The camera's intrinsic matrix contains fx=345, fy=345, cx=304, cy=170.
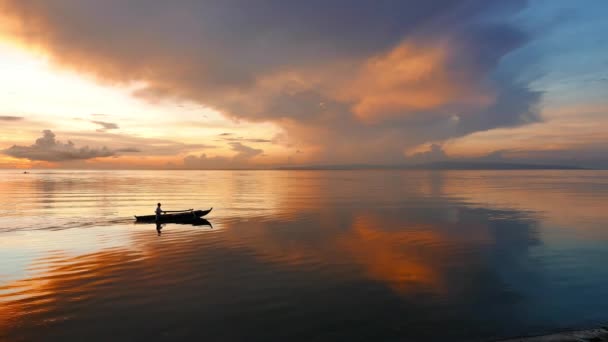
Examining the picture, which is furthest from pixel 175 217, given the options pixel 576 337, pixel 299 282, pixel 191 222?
pixel 576 337

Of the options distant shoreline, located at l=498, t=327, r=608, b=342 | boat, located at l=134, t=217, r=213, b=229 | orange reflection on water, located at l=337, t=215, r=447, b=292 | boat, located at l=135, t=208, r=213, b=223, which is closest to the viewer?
distant shoreline, located at l=498, t=327, r=608, b=342

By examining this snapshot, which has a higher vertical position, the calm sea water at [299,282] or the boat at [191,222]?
the boat at [191,222]

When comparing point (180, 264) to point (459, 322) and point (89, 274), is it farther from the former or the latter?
point (459, 322)

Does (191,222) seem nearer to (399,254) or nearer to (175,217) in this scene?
(175,217)

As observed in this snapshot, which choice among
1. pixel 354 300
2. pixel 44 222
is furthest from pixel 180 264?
pixel 44 222

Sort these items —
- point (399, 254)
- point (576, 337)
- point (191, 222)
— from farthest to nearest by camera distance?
point (191, 222) → point (399, 254) → point (576, 337)

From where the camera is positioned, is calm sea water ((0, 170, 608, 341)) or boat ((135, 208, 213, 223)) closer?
calm sea water ((0, 170, 608, 341))

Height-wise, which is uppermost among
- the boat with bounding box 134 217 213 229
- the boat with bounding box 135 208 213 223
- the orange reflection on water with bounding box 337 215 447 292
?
the boat with bounding box 135 208 213 223


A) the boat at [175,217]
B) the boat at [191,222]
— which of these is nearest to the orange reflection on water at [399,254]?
the boat at [191,222]

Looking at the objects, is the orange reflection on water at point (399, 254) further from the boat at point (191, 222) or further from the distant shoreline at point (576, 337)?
the boat at point (191, 222)

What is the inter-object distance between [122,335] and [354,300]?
495 inches

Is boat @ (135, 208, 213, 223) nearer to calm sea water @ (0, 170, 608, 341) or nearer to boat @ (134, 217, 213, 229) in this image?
boat @ (134, 217, 213, 229)

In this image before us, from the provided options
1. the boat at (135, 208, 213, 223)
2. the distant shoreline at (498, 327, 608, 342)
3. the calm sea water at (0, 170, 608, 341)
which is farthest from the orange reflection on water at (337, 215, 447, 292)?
the boat at (135, 208, 213, 223)

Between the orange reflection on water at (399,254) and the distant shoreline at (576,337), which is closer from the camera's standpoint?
the distant shoreline at (576,337)
